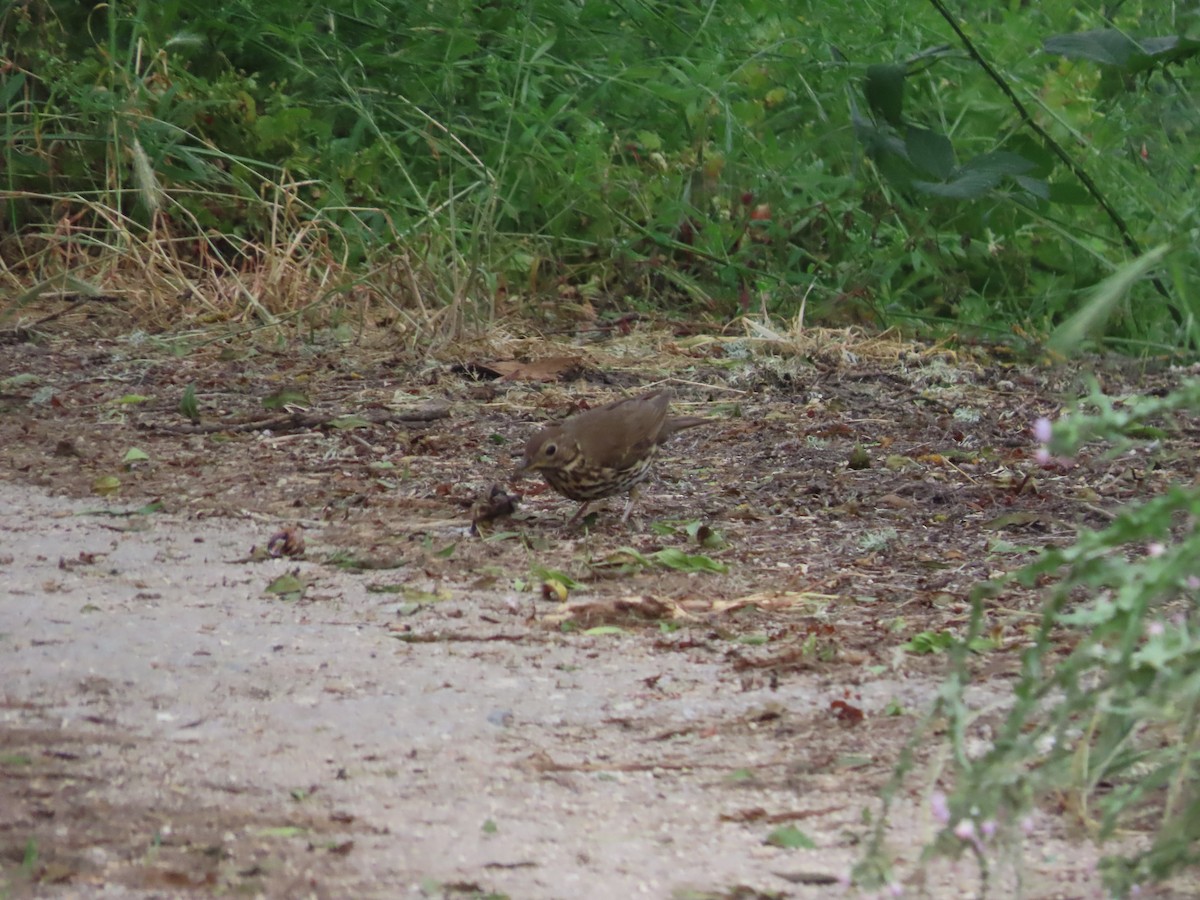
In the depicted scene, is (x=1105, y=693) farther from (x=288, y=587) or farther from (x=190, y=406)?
(x=190, y=406)

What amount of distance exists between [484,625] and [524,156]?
462 centimetres

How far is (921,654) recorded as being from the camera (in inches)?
133

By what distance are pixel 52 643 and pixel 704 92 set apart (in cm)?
522

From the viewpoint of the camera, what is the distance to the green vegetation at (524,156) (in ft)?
25.6

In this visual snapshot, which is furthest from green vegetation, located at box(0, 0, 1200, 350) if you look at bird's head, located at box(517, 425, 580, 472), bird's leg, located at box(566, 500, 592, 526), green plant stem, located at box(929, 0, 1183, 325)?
bird's head, located at box(517, 425, 580, 472)

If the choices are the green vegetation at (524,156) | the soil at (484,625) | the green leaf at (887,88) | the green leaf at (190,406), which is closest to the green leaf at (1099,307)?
the soil at (484,625)

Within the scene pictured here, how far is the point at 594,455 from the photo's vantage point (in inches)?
187

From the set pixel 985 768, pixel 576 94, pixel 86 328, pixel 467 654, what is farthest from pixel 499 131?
pixel 985 768

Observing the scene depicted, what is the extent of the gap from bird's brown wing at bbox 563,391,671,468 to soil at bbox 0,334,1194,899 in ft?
0.71

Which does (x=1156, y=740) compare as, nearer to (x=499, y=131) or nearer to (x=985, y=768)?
(x=985, y=768)

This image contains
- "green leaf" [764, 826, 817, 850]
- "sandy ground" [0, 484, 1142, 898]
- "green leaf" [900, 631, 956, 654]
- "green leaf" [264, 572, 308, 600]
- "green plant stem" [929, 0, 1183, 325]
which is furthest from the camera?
"green plant stem" [929, 0, 1183, 325]

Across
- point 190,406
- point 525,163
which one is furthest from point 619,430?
point 525,163

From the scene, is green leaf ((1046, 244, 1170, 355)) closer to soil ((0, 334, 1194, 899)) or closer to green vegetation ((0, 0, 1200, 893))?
soil ((0, 334, 1194, 899))

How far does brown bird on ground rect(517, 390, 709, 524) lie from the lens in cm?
478
